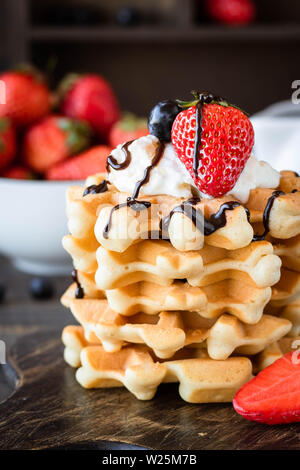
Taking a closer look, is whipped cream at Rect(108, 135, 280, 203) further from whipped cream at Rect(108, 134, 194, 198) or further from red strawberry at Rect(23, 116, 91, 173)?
red strawberry at Rect(23, 116, 91, 173)

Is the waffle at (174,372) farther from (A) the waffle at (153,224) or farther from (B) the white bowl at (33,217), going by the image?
(B) the white bowl at (33,217)

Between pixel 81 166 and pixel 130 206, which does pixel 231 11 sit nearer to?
pixel 81 166

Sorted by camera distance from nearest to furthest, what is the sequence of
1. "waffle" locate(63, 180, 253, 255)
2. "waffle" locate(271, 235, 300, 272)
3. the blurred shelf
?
"waffle" locate(63, 180, 253, 255)
"waffle" locate(271, 235, 300, 272)
the blurred shelf

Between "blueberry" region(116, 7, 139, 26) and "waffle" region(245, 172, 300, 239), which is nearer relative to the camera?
"waffle" region(245, 172, 300, 239)

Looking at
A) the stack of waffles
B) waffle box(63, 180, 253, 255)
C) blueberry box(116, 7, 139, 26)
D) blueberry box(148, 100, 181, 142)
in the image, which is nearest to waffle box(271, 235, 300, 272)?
the stack of waffles

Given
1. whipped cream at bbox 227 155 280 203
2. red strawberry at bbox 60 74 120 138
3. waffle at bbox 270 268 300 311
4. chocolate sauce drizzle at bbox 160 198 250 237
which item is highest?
whipped cream at bbox 227 155 280 203

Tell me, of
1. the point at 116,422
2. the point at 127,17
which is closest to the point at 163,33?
the point at 127,17
